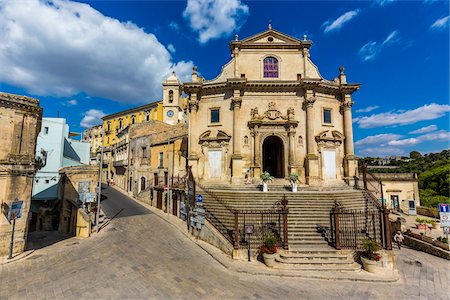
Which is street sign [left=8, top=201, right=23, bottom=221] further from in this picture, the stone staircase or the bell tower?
the bell tower

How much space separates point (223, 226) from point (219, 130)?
10364 millimetres

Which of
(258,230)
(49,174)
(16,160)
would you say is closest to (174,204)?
(258,230)

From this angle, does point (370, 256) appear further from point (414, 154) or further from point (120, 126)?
point (414, 154)

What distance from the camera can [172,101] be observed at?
47812mm

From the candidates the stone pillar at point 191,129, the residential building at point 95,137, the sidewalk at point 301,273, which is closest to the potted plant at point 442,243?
the sidewalk at point 301,273

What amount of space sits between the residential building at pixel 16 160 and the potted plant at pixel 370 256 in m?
16.5

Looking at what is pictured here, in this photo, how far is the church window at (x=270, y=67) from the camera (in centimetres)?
2255

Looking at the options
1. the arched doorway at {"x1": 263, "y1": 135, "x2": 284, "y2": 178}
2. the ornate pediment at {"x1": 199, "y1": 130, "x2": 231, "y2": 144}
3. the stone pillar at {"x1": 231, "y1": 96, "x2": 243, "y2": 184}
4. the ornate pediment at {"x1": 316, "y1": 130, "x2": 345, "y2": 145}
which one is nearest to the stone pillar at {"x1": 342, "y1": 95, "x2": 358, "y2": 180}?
the ornate pediment at {"x1": 316, "y1": 130, "x2": 345, "y2": 145}

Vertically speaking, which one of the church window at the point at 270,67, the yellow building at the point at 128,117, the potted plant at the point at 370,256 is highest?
the yellow building at the point at 128,117

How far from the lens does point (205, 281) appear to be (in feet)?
29.7

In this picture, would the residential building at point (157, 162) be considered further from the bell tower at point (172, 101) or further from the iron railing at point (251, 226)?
the bell tower at point (172, 101)

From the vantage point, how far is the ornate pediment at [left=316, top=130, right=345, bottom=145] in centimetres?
2114

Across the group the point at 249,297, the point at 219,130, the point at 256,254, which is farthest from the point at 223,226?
the point at 219,130

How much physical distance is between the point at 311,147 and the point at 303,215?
823cm
